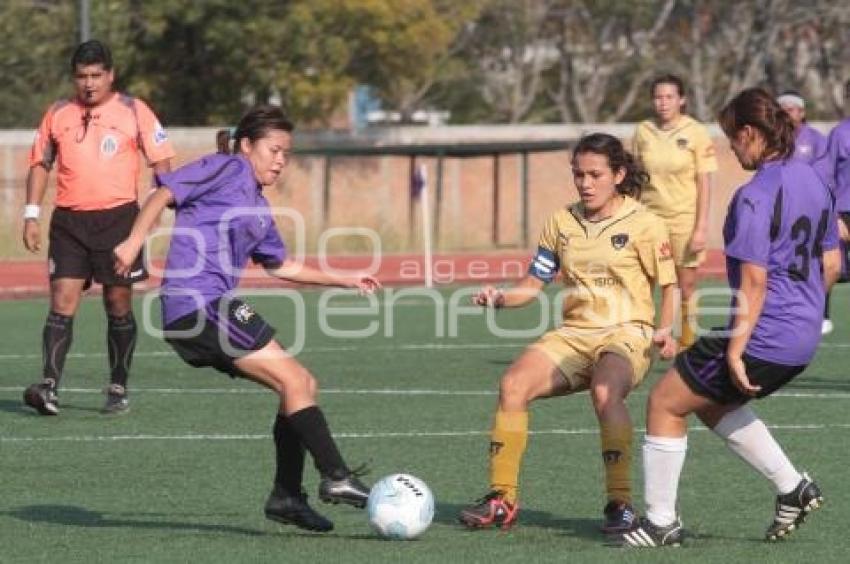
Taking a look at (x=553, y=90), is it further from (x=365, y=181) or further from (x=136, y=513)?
(x=136, y=513)

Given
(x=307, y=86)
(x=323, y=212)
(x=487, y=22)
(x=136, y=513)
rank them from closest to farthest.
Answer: (x=136, y=513) < (x=323, y=212) < (x=307, y=86) < (x=487, y=22)

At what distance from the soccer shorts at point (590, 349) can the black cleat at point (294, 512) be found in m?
1.12

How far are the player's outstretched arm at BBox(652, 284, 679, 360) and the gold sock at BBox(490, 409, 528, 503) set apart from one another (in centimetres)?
61

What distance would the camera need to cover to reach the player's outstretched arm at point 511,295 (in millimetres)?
8609

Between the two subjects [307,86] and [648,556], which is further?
[307,86]

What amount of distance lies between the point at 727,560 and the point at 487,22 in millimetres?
42448

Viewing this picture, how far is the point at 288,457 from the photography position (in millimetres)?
→ 8414

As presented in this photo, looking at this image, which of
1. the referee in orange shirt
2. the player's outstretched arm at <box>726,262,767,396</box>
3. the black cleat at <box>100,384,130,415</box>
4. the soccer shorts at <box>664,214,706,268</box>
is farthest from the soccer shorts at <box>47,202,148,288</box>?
the player's outstretched arm at <box>726,262,767,396</box>

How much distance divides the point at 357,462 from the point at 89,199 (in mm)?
2907

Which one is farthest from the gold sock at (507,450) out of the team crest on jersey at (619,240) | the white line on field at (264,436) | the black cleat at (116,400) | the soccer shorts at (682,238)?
the soccer shorts at (682,238)

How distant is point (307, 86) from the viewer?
38.3 m

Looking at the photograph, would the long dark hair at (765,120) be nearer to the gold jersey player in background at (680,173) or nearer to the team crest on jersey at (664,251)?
the team crest on jersey at (664,251)

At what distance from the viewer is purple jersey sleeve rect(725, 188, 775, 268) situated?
24.8 ft

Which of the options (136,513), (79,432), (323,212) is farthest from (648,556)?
(323,212)
